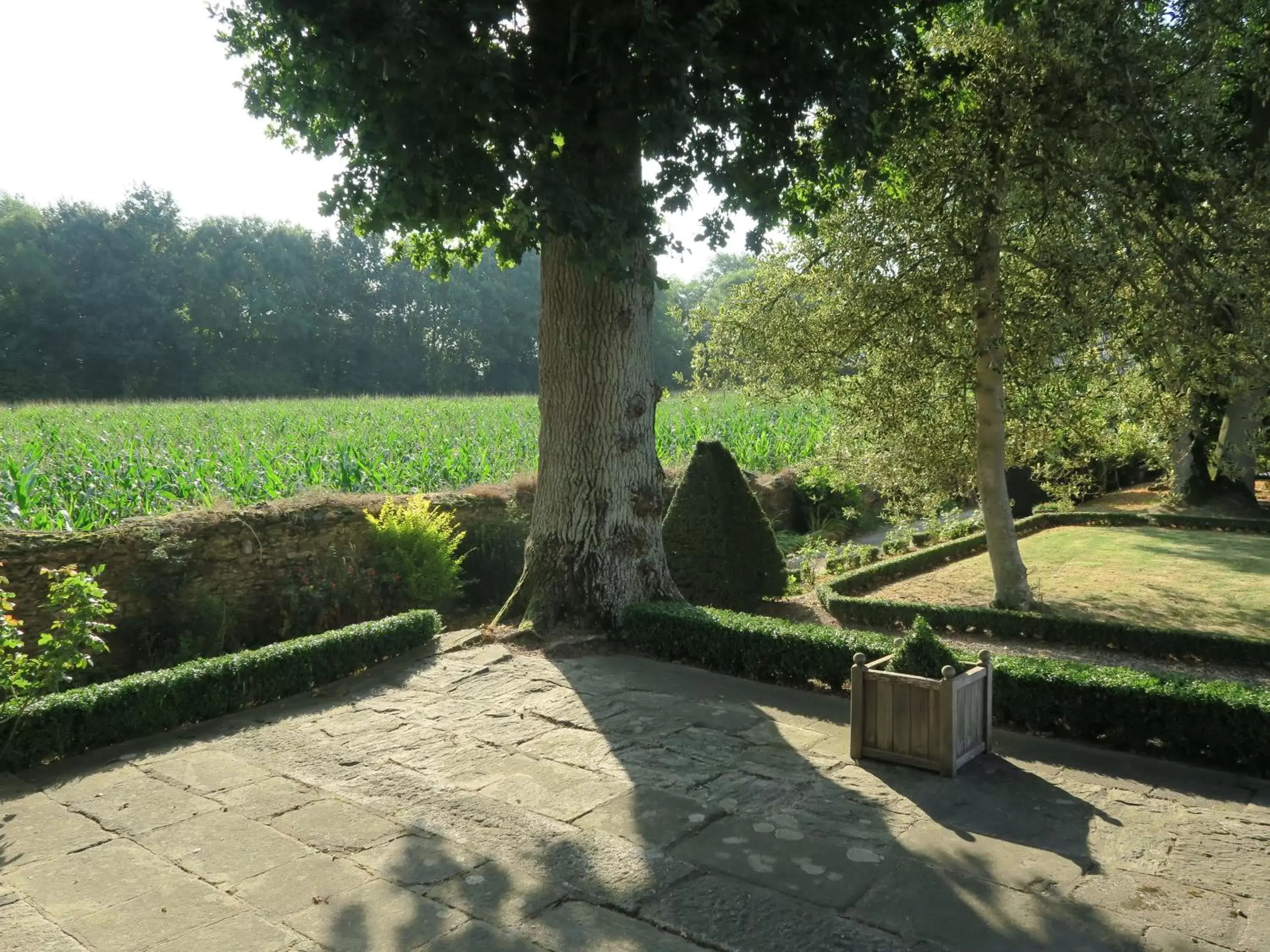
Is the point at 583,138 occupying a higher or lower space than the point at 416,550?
higher

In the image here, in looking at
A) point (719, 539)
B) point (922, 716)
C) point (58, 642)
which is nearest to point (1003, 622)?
point (719, 539)

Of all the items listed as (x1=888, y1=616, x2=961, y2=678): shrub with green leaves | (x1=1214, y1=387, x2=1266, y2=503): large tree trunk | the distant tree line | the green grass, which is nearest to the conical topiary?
the green grass

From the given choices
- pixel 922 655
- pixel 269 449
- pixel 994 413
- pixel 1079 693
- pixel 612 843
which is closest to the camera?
pixel 612 843

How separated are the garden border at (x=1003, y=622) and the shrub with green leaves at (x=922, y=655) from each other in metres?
2.61

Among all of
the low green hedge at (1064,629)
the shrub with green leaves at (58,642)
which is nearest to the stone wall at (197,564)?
the shrub with green leaves at (58,642)

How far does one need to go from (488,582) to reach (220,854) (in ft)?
29.4

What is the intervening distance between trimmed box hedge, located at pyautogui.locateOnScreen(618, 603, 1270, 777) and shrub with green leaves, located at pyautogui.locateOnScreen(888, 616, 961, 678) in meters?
0.46

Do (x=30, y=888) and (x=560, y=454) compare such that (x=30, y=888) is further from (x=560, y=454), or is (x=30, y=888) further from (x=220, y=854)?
(x=560, y=454)

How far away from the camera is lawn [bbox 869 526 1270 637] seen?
11914 mm

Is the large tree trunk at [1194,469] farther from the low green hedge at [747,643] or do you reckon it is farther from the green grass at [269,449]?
the low green hedge at [747,643]

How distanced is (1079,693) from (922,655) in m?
1.33

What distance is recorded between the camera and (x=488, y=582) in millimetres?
14000

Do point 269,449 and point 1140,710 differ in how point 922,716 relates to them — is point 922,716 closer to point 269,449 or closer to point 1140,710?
point 1140,710

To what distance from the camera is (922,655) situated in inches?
245
